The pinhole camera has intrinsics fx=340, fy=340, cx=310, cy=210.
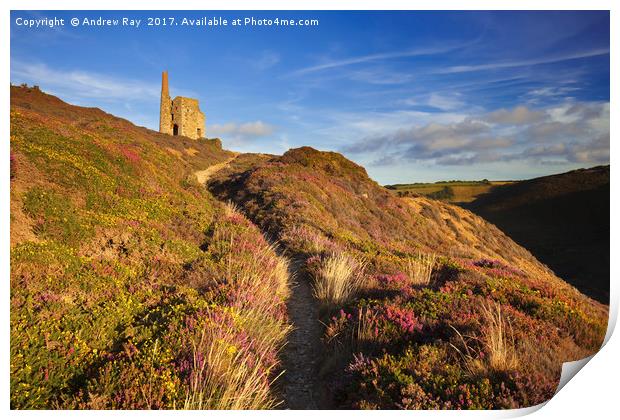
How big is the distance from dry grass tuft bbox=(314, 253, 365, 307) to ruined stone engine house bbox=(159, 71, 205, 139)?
168ft

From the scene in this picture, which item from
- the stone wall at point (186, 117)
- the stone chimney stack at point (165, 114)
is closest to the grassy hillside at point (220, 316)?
the stone wall at point (186, 117)

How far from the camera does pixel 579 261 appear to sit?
26.2 ft

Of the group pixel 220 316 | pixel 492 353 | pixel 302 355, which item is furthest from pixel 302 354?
pixel 492 353

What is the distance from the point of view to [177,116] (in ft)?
176

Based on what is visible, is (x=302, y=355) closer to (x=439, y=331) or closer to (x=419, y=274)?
(x=439, y=331)

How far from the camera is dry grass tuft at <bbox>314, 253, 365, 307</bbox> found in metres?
7.38

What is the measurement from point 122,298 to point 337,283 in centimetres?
423

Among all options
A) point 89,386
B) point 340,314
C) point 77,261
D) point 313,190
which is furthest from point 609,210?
point 313,190

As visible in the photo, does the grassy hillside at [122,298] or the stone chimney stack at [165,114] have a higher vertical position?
the stone chimney stack at [165,114]

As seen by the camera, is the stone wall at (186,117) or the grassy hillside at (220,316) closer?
the grassy hillside at (220,316)

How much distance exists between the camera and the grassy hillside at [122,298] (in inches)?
159

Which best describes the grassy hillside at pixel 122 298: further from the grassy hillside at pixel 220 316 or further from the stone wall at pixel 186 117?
the stone wall at pixel 186 117

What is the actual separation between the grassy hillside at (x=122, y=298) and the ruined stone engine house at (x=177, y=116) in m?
45.4

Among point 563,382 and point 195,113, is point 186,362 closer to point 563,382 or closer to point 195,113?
point 563,382
